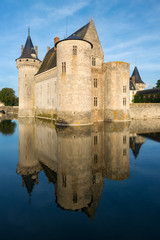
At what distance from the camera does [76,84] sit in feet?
61.1

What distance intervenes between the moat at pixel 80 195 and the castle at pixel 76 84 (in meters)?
11.3

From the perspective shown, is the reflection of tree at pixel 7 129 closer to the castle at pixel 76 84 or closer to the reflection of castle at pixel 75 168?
the castle at pixel 76 84

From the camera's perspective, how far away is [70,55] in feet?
61.0

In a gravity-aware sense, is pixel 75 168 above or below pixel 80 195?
above

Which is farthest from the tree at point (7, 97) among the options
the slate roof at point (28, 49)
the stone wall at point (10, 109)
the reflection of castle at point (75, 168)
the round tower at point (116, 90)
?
the reflection of castle at point (75, 168)

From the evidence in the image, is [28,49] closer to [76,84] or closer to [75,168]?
[76,84]

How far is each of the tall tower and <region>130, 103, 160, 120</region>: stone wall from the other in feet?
67.8

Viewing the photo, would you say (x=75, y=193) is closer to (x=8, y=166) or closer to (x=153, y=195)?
(x=153, y=195)

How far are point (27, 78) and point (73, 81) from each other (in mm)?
19740

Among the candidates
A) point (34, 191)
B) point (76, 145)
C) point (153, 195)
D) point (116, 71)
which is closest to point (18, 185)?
point (34, 191)

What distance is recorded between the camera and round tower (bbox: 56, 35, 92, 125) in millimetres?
18594

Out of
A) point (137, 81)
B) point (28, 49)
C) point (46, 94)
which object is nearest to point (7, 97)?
point (28, 49)

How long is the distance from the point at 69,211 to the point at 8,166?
399cm

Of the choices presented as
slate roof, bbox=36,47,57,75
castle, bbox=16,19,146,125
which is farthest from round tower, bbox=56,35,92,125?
slate roof, bbox=36,47,57,75
